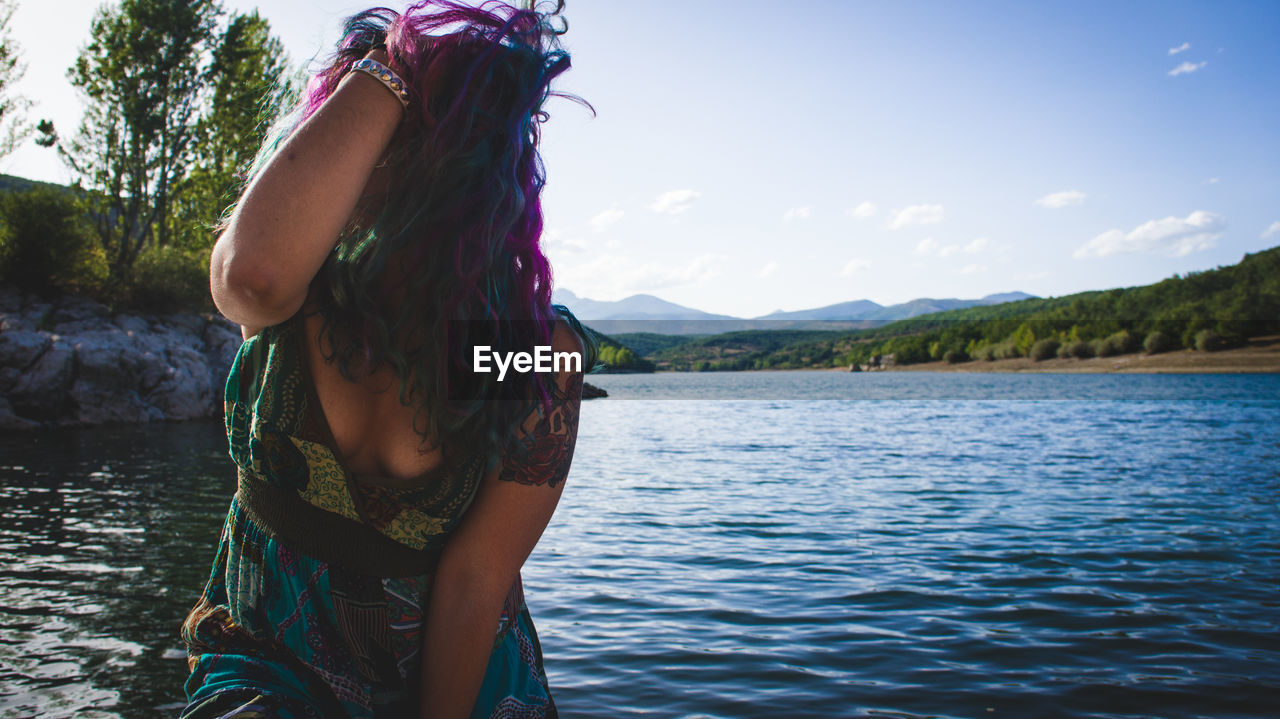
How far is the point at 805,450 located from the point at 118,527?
1752cm

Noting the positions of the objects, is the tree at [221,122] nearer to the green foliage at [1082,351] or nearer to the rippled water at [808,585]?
the rippled water at [808,585]

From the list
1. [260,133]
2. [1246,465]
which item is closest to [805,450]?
[1246,465]

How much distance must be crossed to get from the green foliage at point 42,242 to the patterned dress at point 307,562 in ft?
101

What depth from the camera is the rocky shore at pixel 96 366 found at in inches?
846

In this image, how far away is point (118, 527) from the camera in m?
10.4

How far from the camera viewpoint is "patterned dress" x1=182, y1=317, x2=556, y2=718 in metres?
1.36

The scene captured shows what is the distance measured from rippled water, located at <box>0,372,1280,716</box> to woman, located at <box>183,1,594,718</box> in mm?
4234

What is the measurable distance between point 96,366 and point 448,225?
2743 centimetres

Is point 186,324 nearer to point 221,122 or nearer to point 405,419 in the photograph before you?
point 221,122

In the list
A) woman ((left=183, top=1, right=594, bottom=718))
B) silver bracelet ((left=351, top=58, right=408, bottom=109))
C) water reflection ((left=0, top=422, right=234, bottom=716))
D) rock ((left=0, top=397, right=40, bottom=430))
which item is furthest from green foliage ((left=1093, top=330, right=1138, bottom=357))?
silver bracelet ((left=351, top=58, right=408, bottom=109))

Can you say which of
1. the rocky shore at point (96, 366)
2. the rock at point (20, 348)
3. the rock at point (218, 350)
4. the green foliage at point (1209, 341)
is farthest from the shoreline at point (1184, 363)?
the rock at point (20, 348)

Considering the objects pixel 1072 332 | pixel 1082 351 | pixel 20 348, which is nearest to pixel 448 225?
pixel 20 348

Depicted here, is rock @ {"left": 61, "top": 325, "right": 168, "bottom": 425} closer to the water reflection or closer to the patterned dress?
the water reflection

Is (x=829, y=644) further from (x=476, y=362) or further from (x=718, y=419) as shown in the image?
(x=718, y=419)
